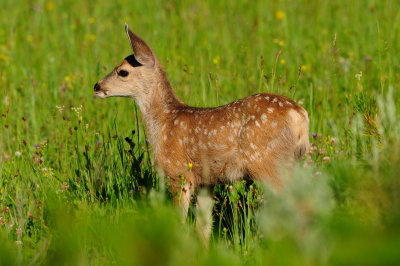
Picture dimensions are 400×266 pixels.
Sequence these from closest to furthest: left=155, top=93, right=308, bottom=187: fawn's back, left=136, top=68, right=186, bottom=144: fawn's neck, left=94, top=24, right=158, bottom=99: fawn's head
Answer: left=155, top=93, right=308, bottom=187: fawn's back < left=136, top=68, right=186, bottom=144: fawn's neck < left=94, top=24, right=158, bottom=99: fawn's head

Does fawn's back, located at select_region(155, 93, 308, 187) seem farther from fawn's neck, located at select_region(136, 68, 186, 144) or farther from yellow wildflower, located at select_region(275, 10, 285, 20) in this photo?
yellow wildflower, located at select_region(275, 10, 285, 20)

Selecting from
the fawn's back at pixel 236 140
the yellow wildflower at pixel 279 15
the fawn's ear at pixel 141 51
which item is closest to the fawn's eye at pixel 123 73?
the fawn's ear at pixel 141 51

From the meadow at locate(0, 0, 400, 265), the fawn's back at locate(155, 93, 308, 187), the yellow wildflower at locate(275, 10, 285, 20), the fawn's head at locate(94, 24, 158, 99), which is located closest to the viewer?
the meadow at locate(0, 0, 400, 265)

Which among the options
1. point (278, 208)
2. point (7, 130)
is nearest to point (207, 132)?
point (7, 130)

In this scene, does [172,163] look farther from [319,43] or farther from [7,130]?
[319,43]

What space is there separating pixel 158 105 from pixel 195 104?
2.05 feet

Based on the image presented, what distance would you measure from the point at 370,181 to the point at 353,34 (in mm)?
6749

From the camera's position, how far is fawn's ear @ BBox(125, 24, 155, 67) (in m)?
4.96

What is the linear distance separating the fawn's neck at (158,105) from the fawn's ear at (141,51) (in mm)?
157

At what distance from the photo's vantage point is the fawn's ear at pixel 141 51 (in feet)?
16.3

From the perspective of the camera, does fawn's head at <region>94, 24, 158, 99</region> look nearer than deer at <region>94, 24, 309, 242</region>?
No

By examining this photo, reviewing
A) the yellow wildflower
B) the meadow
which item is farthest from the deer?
Answer: the yellow wildflower

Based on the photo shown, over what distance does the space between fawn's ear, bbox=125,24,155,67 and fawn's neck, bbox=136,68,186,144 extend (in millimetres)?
157

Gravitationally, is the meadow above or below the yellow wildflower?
below
